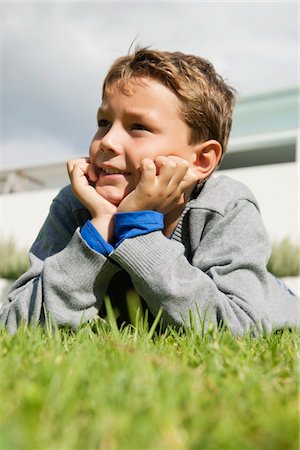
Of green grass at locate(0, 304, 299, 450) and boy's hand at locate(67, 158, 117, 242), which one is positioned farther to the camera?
boy's hand at locate(67, 158, 117, 242)

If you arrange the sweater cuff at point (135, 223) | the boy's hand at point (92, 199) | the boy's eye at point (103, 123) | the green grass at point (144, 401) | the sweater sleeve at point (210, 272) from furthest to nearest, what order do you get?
the boy's eye at point (103, 123), the boy's hand at point (92, 199), the sweater cuff at point (135, 223), the sweater sleeve at point (210, 272), the green grass at point (144, 401)

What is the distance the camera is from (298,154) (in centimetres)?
1112

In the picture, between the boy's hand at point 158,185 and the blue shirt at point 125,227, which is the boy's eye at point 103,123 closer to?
the boy's hand at point 158,185

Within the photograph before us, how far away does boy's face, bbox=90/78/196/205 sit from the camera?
2.79 meters

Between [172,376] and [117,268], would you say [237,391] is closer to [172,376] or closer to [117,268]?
[172,376]

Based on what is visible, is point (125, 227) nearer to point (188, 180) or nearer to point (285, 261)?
point (188, 180)

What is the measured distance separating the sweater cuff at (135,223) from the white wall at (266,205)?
271 inches

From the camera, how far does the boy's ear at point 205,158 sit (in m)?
3.09

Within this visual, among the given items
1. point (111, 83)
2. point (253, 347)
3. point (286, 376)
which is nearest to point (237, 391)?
point (286, 376)

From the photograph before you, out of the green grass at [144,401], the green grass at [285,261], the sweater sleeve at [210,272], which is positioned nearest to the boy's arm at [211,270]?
the sweater sleeve at [210,272]

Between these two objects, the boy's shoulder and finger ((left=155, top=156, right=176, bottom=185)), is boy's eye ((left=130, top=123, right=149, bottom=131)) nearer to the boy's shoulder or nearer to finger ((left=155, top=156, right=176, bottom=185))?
finger ((left=155, top=156, right=176, bottom=185))

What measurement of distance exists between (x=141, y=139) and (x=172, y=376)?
178 centimetres

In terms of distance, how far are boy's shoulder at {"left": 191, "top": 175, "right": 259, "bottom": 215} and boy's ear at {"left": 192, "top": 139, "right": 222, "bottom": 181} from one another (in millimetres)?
72

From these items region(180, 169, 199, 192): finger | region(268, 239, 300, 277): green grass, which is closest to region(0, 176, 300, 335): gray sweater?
region(180, 169, 199, 192): finger
